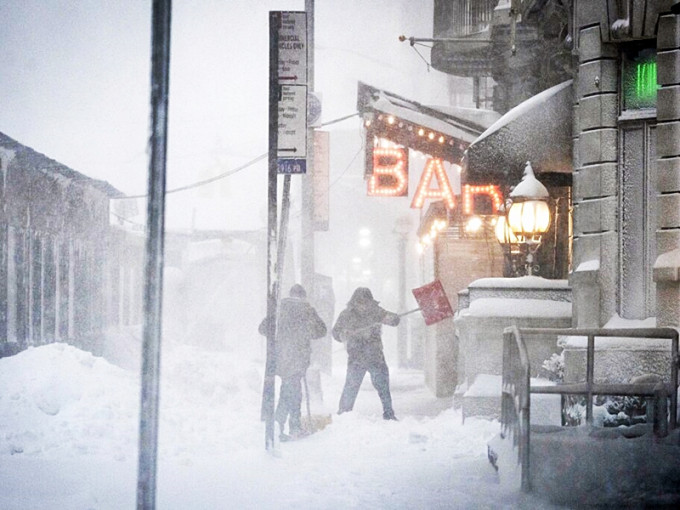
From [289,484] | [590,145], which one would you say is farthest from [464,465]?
[590,145]

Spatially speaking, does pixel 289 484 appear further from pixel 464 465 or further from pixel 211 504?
pixel 464 465

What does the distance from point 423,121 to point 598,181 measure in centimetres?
921

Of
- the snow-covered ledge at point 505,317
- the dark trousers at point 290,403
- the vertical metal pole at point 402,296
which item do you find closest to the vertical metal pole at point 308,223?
the snow-covered ledge at point 505,317

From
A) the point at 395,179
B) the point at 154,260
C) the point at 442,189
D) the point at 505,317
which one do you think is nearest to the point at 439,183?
the point at 442,189

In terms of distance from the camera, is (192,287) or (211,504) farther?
(192,287)

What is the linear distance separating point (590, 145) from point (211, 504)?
6.55 meters

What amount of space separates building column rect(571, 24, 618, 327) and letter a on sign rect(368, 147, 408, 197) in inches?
443

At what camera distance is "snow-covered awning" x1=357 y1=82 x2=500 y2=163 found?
1861 cm

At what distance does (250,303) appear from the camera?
4412 centimetres

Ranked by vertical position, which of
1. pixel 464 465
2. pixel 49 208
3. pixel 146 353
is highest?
pixel 49 208

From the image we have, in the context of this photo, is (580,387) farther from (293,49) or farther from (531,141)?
(531,141)

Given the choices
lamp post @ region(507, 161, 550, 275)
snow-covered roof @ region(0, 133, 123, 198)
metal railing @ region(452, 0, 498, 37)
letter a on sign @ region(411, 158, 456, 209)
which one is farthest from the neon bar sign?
snow-covered roof @ region(0, 133, 123, 198)

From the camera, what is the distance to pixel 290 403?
34.5 ft

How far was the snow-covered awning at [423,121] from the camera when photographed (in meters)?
18.6
